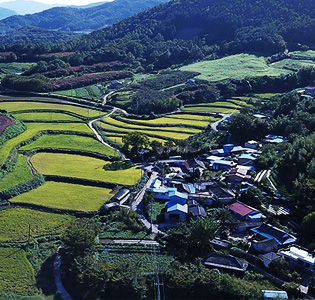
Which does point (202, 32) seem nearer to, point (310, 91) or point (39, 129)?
point (310, 91)

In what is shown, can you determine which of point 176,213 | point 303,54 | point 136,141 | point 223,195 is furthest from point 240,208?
point 303,54

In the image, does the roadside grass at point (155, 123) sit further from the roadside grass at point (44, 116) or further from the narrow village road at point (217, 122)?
the roadside grass at point (44, 116)

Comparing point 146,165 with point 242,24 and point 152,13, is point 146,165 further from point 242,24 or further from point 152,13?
point 152,13

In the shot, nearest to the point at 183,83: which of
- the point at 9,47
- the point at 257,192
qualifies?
the point at 257,192

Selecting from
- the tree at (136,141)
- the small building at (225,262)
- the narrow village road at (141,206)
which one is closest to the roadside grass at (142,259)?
the small building at (225,262)

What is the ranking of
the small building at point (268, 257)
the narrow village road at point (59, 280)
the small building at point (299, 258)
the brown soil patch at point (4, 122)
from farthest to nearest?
the brown soil patch at point (4, 122)
the small building at point (268, 257)
the small building at point (299, 258)
the narrow village road at point (59, 280)

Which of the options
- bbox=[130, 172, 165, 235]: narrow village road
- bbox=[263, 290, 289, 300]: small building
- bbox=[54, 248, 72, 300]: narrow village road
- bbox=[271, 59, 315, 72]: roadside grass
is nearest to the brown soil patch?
bbox=[130, 172, 165, 235]: narrow village road

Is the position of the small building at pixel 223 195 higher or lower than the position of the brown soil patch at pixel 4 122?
lower
